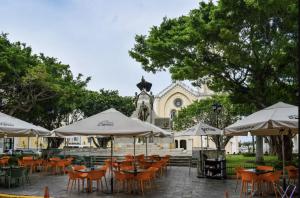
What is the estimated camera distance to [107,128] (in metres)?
12.4

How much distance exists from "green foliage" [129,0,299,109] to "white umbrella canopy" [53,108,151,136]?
31.0ft

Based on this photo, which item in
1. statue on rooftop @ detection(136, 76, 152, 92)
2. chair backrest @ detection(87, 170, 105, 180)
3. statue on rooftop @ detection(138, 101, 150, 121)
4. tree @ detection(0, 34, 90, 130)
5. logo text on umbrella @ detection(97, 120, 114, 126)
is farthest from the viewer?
statue on rooftop @ detection(136, 76, 152, 92)

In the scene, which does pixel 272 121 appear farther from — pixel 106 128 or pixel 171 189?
pixel 171 189

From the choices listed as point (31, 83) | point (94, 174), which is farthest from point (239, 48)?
point (31, 83)

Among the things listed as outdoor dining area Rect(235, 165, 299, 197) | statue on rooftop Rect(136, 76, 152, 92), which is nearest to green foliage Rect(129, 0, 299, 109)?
outdoor dining area Rect(235, 165, 299, 197)

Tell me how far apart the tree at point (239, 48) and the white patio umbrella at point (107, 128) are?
945 cm

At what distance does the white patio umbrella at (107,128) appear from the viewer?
12.2 m

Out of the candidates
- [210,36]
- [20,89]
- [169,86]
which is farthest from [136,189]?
[169,86]

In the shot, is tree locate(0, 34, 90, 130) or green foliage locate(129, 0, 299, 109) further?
tree locate(0, 34, 90, 130)

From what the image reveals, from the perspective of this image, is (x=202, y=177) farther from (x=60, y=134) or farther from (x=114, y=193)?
(x=60, y=134)

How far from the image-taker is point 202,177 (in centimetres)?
1845

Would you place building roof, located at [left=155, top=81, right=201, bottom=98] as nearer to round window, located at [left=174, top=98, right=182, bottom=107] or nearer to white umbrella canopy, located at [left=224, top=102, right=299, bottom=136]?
round window, located at [left=174, top=98, right=182, bottom=107]

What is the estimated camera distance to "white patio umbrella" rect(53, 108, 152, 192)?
1221cm

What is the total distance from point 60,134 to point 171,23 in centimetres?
1585
